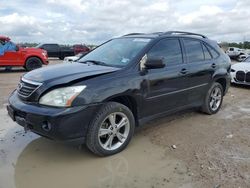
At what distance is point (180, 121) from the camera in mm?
6121

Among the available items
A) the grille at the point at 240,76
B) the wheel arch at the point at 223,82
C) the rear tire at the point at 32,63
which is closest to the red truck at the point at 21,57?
the rear tire at the point at 32,63

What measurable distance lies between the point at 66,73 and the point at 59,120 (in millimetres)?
813

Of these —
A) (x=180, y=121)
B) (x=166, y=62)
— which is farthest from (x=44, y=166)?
(x=180, y=121)

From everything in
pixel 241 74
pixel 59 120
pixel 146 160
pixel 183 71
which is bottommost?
pixel 146 160

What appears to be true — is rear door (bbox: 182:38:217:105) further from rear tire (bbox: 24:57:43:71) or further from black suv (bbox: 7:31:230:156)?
rear tire (bbox: 24:57:43:71)

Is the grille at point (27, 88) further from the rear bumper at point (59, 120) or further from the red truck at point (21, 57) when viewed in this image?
the red truck at point (21, 57)

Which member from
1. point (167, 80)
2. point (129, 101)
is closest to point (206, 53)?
point (167, 80)

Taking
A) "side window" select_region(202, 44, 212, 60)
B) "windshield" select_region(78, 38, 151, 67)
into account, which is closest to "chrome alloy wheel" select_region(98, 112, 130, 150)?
"windshield" select_region(78, 38, 151, 67)

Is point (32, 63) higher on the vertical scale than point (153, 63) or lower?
lower

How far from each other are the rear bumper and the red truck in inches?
508

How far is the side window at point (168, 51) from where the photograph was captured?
5046 millimetres

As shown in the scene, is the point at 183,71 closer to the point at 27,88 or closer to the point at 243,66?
the point at 27,88

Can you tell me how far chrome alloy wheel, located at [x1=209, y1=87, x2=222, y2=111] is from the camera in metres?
6.62

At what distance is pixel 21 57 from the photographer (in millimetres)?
16203
